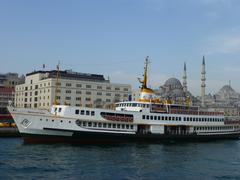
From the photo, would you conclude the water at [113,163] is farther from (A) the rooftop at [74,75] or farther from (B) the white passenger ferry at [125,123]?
(A) the rooftop at [74,75]

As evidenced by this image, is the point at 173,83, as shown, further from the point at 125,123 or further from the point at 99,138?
the point at 99,138

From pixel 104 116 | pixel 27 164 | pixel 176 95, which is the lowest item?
pixel 27 164

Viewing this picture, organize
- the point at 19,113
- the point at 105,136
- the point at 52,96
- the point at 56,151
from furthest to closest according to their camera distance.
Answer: the point at 52,96, the point at 105,136, the point at 19,113, the point at 56,151

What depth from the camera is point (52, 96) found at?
103625 mm

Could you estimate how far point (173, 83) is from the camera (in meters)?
159

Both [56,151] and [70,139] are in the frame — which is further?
[70,139]

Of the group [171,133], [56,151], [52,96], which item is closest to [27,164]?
[56,151]

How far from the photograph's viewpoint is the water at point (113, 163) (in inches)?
1070

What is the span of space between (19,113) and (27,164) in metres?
14.3

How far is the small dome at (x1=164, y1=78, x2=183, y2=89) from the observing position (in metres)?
156

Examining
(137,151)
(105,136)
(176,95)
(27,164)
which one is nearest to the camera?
(27,164)

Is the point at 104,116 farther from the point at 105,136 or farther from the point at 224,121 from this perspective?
the point at 224,121

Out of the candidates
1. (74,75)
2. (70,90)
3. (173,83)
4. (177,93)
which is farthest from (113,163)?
(173,83)

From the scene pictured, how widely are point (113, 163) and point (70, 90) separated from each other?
7817 centimetres
